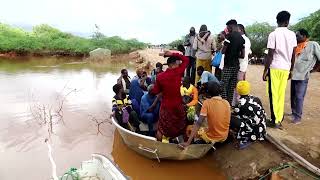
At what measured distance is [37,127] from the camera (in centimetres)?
848

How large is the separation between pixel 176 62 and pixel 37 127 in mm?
4663

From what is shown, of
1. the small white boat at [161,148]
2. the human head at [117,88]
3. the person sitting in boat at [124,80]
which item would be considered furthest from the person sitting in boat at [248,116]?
the person sitting in boat at [124,80]

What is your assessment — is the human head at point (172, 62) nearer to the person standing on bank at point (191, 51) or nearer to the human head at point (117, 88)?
the human head at point (117, 88)

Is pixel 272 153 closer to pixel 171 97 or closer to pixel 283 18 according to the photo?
pixel 171 97

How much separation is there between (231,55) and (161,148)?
2151mm

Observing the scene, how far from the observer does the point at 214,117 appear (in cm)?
525

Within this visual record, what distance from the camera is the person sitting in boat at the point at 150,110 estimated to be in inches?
249

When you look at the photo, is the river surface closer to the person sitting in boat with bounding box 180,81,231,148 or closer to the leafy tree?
the person sitting in boat with bounding box 180,81,231,148

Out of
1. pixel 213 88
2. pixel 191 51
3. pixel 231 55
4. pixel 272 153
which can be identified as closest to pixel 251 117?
pixel 272 153

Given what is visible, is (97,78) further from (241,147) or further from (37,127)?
(241,147)

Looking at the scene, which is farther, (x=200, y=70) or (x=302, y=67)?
(x=200, y=70)

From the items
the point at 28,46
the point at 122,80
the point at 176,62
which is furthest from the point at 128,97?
the point at 28,46

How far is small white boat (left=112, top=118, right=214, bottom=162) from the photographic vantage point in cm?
565

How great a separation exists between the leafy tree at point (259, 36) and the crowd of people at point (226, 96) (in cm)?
820
